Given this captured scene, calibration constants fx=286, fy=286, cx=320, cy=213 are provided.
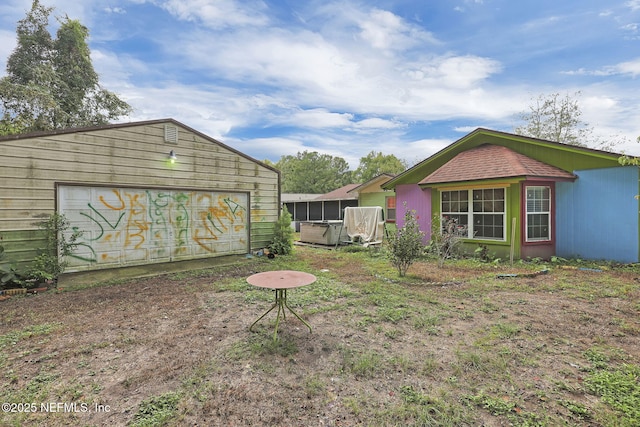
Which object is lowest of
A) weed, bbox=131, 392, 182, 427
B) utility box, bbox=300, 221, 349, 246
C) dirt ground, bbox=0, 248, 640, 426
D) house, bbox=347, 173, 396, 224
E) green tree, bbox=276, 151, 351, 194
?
dirt ground, bbox=0, 248, 640, 426

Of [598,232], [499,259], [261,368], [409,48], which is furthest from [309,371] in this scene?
[409,48]

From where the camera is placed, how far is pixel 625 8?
694cm

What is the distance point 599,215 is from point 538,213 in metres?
1.41

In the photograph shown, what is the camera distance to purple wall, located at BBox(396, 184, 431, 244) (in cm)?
1075

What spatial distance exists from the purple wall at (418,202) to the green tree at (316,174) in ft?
107

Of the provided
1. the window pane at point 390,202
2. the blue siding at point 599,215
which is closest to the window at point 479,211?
the blue siding at point 599,215

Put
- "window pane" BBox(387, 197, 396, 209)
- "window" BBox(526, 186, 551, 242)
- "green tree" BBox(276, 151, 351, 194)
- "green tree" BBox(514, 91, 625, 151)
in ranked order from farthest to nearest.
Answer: "green tree" BBox(276, 151, 351, 194)
"green tree" BBox(514, 91, 625, 151)
"window pane" BBox(387, 197, 396, 209)
"window" BBox(526, 186, 551, 242)

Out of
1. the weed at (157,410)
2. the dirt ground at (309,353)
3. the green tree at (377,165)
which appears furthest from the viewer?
the green tree at (377,165)

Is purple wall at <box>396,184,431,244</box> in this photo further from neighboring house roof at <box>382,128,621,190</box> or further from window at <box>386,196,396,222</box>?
window at <box>386,196,396,222</box>

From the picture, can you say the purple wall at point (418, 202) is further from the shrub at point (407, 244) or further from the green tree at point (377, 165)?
the green tree at point (377, 165)

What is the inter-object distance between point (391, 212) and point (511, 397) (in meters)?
13.0

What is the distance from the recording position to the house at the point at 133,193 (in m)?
5.62

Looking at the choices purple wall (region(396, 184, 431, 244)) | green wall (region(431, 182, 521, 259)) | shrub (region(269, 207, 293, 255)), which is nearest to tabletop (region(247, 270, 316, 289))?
shrub (region(269, 207, 293, 255))

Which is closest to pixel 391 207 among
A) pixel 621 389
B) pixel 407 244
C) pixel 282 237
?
pixel 282 237
